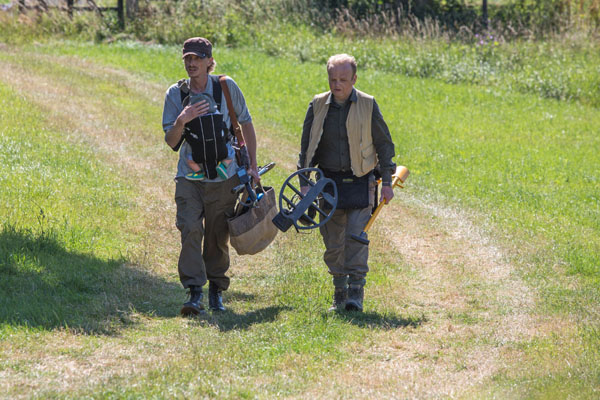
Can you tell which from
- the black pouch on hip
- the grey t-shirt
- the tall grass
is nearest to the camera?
the grey t-shirt

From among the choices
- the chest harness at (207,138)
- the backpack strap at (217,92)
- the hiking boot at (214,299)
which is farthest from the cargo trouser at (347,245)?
the backpack strap at (217,92)

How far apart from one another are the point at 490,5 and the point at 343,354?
84.9ft

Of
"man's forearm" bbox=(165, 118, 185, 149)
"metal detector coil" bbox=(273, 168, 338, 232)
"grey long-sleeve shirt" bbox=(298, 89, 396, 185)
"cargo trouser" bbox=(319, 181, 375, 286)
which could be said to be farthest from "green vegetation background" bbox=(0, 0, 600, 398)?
"man's forearm" bbox=(165, 118, 185, 149)

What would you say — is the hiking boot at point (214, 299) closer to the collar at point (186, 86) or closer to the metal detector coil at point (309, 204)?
the metal detector coil at point (309, 204)

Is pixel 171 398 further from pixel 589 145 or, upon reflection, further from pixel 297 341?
pixel 589 145

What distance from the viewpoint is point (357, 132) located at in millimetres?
6801

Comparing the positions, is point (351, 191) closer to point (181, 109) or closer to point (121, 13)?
point (181, 109)

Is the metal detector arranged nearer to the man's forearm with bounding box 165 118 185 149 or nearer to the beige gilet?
the beige gilet

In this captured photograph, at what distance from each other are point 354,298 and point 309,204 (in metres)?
0.94

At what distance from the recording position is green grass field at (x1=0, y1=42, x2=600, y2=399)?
552 cm

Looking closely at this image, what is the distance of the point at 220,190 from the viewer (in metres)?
6.80

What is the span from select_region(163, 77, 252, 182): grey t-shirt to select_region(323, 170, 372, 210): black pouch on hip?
84 cm

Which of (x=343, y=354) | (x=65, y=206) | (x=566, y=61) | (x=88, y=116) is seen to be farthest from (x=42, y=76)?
(x=343, y=354)

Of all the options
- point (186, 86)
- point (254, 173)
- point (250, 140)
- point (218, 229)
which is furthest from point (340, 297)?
point (186, 86)
